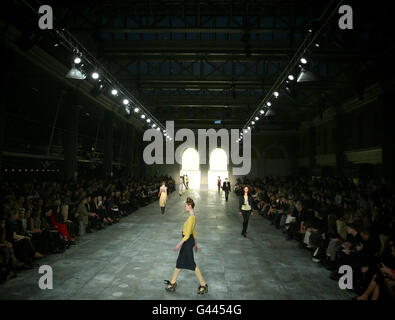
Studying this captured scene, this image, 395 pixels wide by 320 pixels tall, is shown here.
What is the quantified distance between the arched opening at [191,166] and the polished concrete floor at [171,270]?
2565cm

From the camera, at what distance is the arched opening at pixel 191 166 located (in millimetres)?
35625

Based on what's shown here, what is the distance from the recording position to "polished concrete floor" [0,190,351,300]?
4891 millimetres

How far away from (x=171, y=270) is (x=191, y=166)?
97.7 feet

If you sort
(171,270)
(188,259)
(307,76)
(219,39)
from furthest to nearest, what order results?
(219,39)
(307,76)
(171,270)
(188,259)

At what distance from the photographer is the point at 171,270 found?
604 cm

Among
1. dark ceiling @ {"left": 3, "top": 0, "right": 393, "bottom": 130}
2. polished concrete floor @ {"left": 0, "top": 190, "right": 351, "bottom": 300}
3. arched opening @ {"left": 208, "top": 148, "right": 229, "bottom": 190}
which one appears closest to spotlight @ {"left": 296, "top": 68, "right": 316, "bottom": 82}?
dark ceiling @ {"left": 3, "top": 0, "right": 393, "bottom": 130}

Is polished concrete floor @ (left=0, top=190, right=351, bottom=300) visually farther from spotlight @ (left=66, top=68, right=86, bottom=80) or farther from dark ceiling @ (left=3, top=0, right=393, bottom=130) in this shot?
dark ceiling @ (left=3, top=0, right=393, bottom=130)

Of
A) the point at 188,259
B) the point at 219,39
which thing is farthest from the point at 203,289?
the point at 219,39

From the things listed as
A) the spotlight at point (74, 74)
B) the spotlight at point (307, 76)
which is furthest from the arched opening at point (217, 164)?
the spotlight at point (74, 74)

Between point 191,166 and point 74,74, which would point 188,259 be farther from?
point 191,166

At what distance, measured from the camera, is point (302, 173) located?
97.3 feet

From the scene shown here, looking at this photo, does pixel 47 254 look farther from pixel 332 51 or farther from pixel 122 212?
pixel 332 51

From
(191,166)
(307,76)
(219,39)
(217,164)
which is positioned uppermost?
(219,39)
